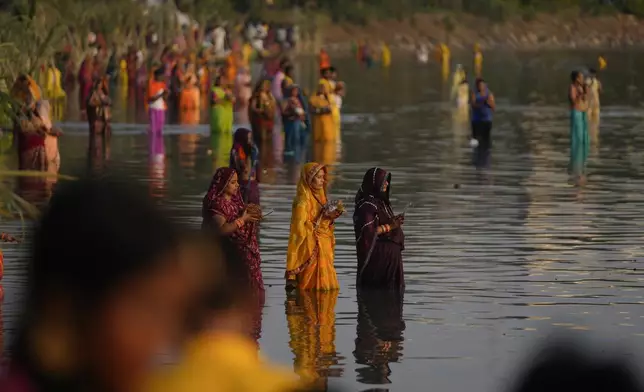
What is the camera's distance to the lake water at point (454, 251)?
38.2 ft

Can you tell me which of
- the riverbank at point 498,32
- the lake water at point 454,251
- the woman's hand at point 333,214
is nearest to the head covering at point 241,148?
the lake water at point 454,251

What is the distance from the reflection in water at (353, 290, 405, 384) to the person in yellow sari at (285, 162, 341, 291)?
1.14ft

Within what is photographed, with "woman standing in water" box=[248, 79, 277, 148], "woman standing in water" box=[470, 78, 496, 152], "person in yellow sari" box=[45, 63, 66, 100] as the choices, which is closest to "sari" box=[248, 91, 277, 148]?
"woman standing in water" box=[248, 79, 277, 148]

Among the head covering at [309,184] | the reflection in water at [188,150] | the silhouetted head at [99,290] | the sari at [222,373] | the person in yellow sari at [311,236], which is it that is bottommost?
the reflection in water at [188,150]

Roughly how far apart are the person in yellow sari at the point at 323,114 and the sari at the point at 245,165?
15.1 metres

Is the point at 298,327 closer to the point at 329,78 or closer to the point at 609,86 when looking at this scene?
the point at 329,78

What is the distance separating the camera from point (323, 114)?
32438 millimetres

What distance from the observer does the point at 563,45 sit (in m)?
119

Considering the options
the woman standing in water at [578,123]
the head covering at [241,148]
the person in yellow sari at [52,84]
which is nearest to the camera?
the head covering at [241,148]

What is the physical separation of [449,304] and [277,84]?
23803 millimetres

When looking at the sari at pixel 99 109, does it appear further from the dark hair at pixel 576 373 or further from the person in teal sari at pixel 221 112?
the dark hair at pixel 576 373

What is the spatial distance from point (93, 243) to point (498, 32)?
383 ft

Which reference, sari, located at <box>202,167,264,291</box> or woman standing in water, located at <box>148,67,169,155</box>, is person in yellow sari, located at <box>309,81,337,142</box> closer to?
woman standing in water, located at <box>148,67,169,155</box>

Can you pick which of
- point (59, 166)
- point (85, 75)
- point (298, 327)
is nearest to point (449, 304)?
point (298, 327)
